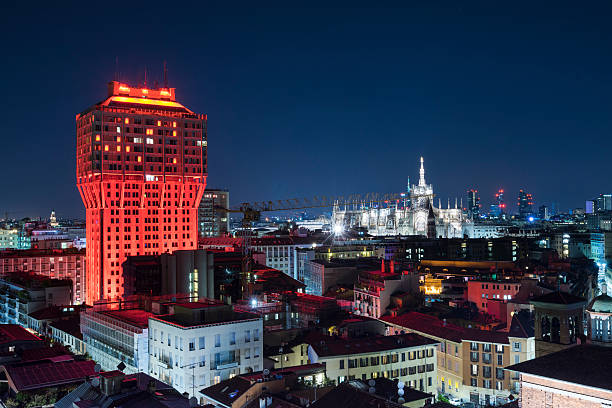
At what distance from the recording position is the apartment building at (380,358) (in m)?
54.4

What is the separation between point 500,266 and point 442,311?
47.2 metres

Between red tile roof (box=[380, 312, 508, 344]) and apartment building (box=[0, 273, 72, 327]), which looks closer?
red tile roof (box=[380, 312, 508, 344])

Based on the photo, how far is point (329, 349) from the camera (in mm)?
55125

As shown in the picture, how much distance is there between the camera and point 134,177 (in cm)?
11344

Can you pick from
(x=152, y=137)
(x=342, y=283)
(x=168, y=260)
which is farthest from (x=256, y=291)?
(x=152, y=137)

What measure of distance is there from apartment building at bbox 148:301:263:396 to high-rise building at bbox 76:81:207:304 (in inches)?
2336

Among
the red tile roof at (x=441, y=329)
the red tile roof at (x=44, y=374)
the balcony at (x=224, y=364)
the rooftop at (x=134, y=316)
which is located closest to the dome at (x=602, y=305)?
the red tile roof at (x=441, y=329)

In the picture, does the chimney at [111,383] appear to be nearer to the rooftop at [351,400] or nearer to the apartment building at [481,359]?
the rooftop at [351,400]

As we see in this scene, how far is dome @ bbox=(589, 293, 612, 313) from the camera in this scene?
114 feet

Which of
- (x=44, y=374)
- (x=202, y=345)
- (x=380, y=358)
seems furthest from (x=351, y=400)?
(x=380, y=358)

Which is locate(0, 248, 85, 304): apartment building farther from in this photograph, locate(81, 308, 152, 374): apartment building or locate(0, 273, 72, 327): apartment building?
locate(81, 308, 152, 374): apartment building

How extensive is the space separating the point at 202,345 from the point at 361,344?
14933mm

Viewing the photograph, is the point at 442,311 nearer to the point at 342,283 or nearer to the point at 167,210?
the point at 342,283

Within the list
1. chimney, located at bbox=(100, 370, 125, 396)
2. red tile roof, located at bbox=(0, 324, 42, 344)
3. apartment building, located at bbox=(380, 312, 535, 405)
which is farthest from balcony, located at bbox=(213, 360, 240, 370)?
apartment building, located at bbox=(380, 312, 535, 405)
